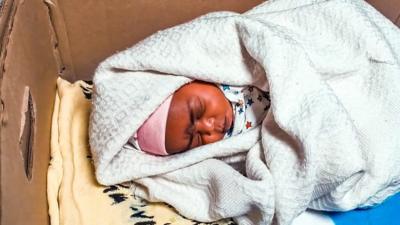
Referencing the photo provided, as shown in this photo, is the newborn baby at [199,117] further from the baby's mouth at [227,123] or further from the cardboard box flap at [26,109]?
the cardboard box flap at [26,109]

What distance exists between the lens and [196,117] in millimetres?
716

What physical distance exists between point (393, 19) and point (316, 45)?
0.23 metres

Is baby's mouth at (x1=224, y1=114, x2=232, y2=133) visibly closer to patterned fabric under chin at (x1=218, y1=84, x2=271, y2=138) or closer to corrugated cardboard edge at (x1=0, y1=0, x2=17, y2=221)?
patterned fabric under chin at (x1=218, y1=84, x2=271, y2=138)

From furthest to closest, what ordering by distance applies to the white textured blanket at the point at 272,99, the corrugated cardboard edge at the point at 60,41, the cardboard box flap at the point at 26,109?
1. the corrugated cardboard edge at the point at 60,41
2. the white textured blanket at the point at 272,99
3. the cardboard box flap at the point at 26,109

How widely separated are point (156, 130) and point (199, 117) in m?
0.06

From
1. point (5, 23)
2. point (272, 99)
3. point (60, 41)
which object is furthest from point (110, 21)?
point (272, 99)

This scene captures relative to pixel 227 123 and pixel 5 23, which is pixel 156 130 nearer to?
pixel 227 123

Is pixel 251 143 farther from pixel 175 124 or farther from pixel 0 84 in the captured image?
pixel 0 84

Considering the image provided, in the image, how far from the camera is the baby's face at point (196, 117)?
2.34ft

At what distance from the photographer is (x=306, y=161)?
65cm

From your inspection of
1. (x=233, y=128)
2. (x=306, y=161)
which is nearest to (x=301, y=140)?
(x=306, y=161)

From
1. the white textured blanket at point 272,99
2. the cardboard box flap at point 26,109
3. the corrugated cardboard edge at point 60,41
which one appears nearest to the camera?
the cardboard box flap at point 26,109

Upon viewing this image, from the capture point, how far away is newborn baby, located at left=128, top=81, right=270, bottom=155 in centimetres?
71

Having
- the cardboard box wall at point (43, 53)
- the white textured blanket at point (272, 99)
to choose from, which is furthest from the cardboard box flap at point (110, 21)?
the white textured blanket at point (272, 99)
